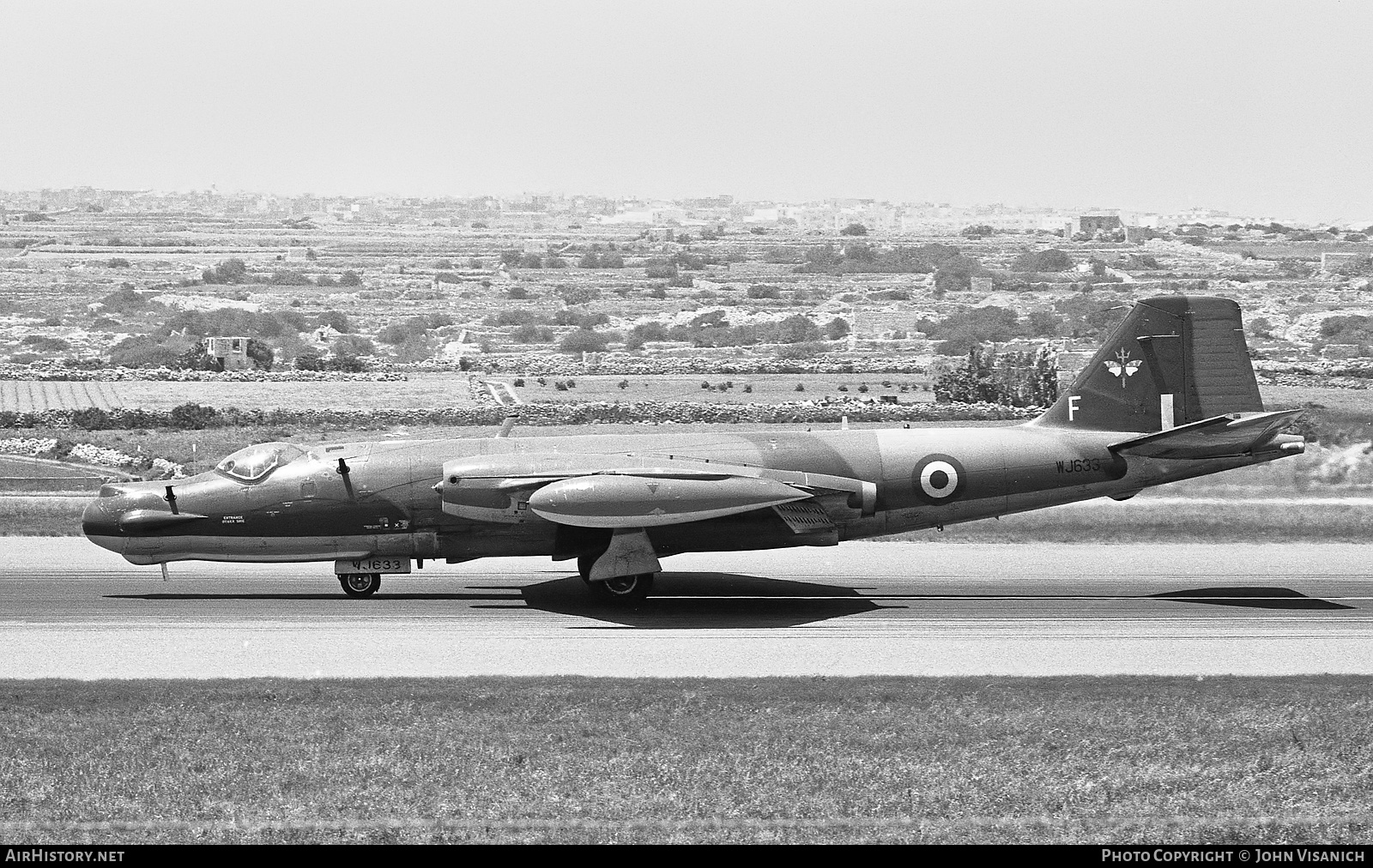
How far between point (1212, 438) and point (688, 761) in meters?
14.5

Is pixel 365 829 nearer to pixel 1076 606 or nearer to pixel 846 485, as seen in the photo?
pixel 846 485

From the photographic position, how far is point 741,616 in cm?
2564

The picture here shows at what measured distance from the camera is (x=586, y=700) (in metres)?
19.0

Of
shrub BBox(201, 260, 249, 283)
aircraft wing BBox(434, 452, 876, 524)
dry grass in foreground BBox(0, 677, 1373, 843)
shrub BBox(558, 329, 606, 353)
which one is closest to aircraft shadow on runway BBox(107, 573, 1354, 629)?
aircraft wing BBox(434, 452, 876, 524)

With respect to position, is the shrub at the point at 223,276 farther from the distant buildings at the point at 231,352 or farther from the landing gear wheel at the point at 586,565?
the landing gear wheel at the point at 586,565

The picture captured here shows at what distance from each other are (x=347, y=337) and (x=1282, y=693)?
11945 centimetres

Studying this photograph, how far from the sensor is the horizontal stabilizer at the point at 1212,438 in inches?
1044

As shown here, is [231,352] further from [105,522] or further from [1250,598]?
[1250,598]

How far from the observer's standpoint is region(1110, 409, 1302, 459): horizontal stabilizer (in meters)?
26.5

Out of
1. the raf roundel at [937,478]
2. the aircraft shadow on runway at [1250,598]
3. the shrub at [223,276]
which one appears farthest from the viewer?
the shrub at [223,276]

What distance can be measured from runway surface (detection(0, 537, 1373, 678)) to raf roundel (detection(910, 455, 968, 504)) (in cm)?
194

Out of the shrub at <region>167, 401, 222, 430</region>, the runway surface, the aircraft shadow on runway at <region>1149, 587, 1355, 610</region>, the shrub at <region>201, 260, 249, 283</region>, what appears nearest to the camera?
the runway surface

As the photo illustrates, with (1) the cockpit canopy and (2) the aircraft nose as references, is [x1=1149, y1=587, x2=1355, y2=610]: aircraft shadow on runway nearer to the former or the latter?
(1) the cockpit canopy

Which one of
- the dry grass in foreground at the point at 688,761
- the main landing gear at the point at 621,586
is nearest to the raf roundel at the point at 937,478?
the main landing gear at the point at 621,586
